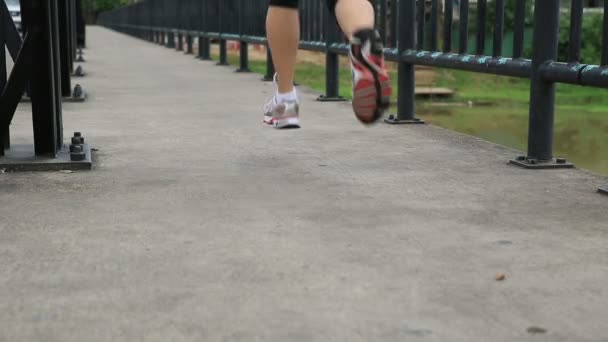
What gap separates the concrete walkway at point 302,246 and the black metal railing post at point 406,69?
2.74 ft

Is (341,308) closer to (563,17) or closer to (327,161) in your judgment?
(327,161)

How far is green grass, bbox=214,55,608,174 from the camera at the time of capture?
572 cm

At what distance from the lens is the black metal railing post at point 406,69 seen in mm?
4812

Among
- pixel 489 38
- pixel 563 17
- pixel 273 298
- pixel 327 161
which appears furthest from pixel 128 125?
pixel 489 38

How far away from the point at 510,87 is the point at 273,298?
11483 millimetres

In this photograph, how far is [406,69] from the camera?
4898mm

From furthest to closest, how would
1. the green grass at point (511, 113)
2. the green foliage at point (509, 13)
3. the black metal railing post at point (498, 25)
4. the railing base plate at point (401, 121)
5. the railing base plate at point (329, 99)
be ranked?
the green foliage at point (509, 13) → the railing base plate at point (329, 99) → the green grass at point (511, 113) → the railing base plate at point (401, 121) → the black metal railing post at point (498, 25)

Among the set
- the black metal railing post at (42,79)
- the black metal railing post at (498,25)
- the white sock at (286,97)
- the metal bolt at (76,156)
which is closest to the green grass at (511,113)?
the black metal railing post at (498,25)

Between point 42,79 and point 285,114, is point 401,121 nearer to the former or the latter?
point 285,114

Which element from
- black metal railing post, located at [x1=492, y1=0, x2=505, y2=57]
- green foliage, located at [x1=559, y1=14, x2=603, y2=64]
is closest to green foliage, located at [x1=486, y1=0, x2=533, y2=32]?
green foliage, located at [x1=559, y1=14, x2=603, y2=64]

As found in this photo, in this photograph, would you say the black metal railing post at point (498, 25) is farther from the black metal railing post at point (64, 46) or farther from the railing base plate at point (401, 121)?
the black metal railing post at point (64, 46)

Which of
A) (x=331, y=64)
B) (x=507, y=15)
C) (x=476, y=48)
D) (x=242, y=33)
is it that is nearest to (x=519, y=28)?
(x=476, y=48)

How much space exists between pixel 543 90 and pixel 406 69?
1.59m

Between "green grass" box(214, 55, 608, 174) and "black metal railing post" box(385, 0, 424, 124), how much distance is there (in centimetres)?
87
